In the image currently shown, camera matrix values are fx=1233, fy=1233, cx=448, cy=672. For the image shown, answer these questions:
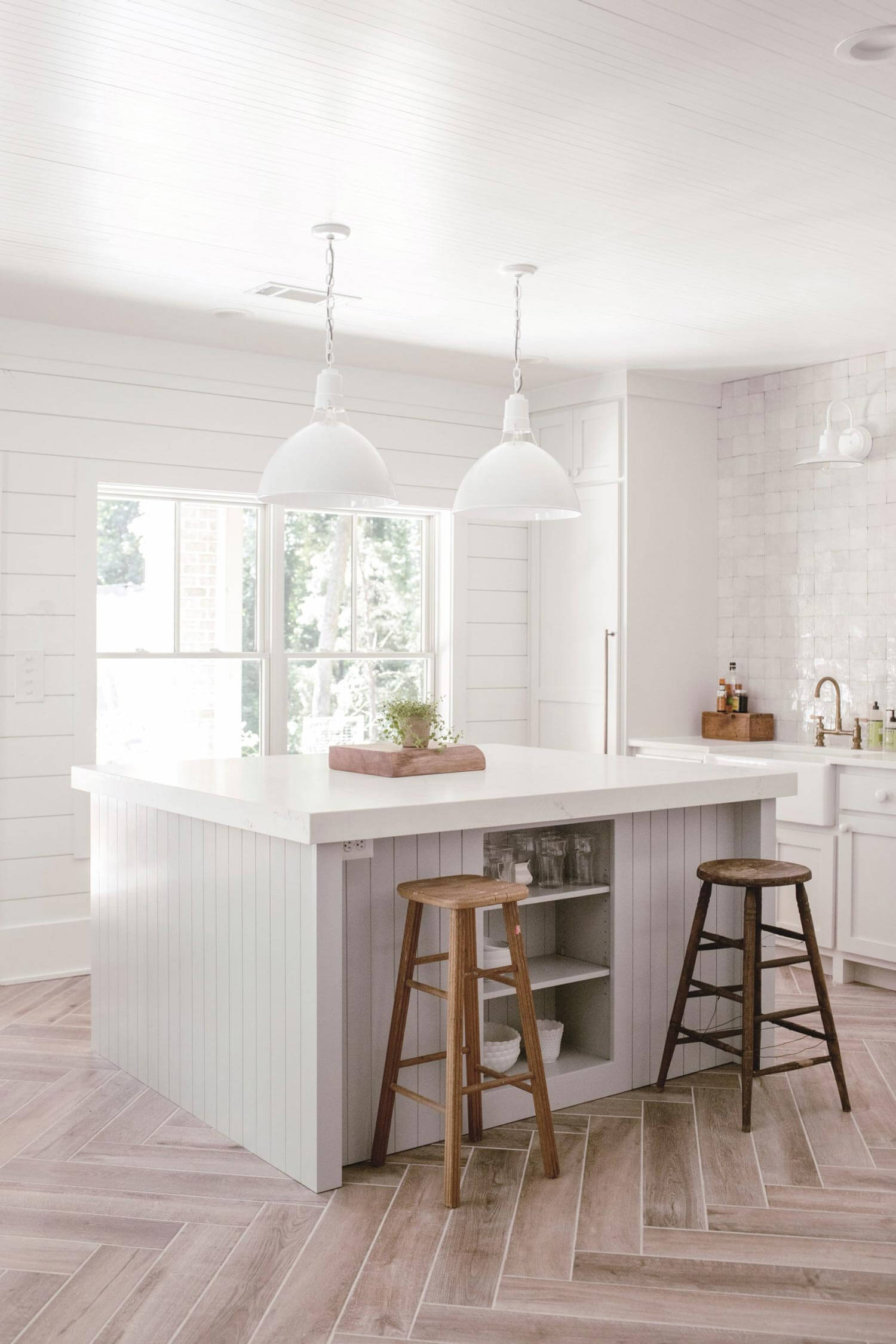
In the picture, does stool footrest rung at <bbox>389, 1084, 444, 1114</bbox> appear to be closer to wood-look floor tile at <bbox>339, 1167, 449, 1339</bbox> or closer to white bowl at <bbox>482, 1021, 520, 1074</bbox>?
wood-look floor tile at <bbox>339, 1167, 449, 1339</bbox>

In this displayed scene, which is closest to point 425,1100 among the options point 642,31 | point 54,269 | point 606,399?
point 642,31

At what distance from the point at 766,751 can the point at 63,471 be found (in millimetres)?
3327

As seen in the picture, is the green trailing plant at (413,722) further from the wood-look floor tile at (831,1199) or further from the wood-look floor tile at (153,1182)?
the wood-look floor tile at (831,1199)

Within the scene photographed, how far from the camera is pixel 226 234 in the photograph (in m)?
4.00

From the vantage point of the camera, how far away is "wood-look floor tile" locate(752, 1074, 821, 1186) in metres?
3.06

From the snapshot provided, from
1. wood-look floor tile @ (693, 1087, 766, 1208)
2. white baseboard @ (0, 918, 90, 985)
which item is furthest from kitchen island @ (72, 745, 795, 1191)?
white baseboard @ (0, 918, 90, 985)

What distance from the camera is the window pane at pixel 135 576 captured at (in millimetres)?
5387

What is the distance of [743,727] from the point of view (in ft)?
19.4

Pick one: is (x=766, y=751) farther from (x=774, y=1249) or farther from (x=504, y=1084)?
(x=774, y=1249)

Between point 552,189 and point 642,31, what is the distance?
35.4 inches

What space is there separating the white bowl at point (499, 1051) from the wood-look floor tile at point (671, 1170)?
404 mm

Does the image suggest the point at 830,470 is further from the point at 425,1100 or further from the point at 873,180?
the point at 425,1100

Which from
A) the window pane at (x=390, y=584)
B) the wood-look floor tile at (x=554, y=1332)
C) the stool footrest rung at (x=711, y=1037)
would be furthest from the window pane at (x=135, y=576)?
the wood-look floor tile at (x=554, y=1332)

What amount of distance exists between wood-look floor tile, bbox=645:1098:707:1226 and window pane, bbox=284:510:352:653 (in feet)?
10.1
